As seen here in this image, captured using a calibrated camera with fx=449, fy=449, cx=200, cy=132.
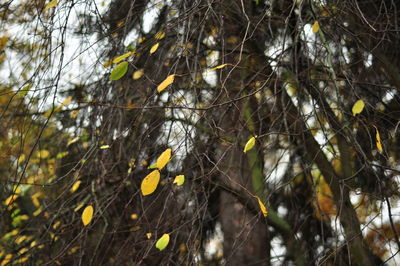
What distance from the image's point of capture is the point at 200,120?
298cm

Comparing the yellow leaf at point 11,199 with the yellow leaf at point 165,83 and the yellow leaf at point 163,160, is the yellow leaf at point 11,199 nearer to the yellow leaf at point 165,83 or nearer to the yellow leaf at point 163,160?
the yellow leaf at point 163,160

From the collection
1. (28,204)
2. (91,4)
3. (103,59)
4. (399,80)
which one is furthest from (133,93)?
(28,204)

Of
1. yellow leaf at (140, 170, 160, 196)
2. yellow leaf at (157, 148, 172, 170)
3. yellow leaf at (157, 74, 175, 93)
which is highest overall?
yellow leaf at (157, 74, 175, 93)

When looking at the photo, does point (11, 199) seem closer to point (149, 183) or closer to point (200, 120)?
point (149, 183)

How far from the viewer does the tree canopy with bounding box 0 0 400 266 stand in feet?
7.99

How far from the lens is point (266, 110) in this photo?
3588 millimetres

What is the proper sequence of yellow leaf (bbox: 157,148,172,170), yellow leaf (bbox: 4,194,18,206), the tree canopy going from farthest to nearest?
the tree canopy < yellow leaf (bbox: 4,194,18,206) < yellow leaf (bbox: 157,148,172,170)

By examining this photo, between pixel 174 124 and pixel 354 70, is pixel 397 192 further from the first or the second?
pixel 354 70

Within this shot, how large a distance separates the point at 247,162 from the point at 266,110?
595 mm

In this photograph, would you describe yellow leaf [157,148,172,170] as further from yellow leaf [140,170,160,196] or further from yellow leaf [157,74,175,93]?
yellow leaf [157,74,175,93]

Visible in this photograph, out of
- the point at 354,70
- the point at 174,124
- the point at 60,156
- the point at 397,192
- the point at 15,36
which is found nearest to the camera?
the point at 397,192

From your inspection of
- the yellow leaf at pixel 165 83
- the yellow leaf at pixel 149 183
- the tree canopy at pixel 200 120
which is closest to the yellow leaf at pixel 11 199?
the tree canopy at pixel 200 120

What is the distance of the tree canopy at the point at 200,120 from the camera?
7.99 feet

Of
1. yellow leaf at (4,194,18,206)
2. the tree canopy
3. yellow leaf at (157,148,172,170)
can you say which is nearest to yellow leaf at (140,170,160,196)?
yellow leaf at (157,148,172,170)
